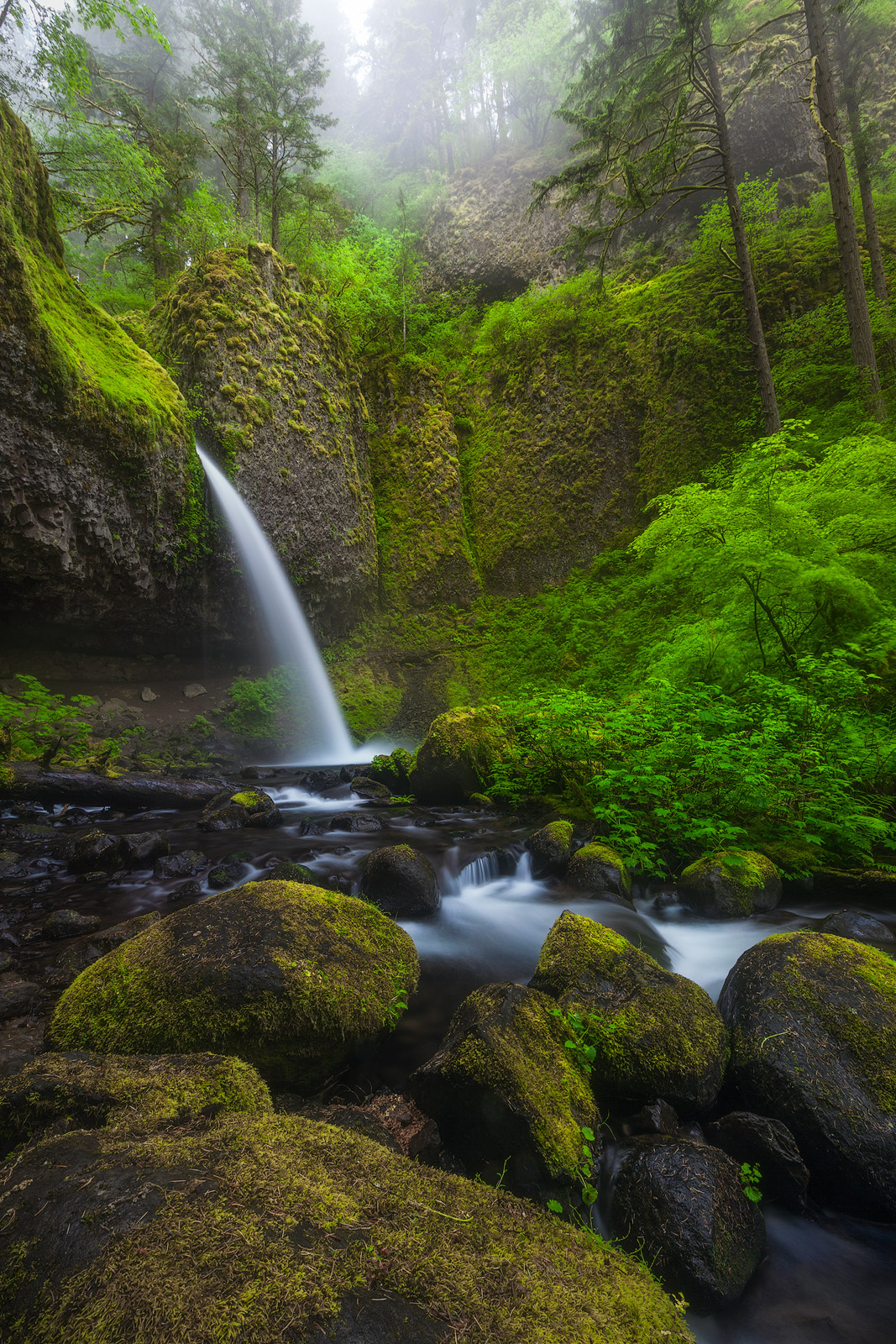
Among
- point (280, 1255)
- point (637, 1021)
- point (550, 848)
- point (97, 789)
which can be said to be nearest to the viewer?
point (280, 1255)

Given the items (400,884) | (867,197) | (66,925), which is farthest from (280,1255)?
(867,197)

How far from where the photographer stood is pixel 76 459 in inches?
333

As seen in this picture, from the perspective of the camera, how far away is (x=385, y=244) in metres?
17.2

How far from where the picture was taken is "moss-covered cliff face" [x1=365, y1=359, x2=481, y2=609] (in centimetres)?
1622

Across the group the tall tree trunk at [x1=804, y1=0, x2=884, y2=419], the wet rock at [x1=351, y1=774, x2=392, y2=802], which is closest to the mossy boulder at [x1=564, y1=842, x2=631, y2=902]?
the wet rock at [x1=351, y1=774, x2=392, y2=802]

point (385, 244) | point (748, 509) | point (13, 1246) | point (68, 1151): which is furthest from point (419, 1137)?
point (385, 244)

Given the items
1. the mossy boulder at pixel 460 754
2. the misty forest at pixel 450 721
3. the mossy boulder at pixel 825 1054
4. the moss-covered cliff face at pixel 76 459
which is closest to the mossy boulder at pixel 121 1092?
the misty forest at pixel 450 721

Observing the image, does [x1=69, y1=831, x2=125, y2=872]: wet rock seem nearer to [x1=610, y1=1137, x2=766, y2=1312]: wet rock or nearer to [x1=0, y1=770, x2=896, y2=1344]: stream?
[x1=0, y1=770, x2=896, y2=1344]: stream

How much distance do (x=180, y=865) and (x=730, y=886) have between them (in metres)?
5.37

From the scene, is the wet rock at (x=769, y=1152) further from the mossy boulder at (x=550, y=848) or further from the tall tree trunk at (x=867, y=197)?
the tall tree trunk at (x=867, y=197)

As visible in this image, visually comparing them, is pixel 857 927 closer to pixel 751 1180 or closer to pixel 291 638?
pixel 751 1180

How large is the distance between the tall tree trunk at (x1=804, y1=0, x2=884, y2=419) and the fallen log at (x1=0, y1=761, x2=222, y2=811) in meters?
12.6

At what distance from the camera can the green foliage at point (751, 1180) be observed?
2316 mm

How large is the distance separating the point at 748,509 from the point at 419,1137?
668cm
